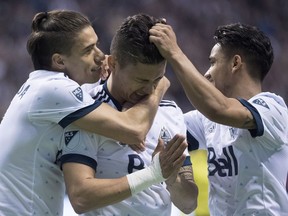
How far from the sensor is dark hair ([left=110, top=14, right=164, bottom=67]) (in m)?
4.02

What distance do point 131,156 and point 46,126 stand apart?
414 mm

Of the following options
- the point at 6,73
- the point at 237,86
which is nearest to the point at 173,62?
the point at 237,86

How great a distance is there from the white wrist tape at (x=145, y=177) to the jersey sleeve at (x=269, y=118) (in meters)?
0.64

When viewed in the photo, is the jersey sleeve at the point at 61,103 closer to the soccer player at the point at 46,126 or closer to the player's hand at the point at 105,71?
the soccer player at the point at 46,126

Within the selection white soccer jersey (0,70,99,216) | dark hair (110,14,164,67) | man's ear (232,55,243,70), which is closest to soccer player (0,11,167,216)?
white soccer jersey (0,70,99,216)

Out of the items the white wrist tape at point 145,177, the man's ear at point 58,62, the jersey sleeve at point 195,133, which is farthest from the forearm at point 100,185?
the jersey sleeve at point 195,133

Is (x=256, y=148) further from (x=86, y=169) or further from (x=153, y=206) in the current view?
(x=86, y=169)

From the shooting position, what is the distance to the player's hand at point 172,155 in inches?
153

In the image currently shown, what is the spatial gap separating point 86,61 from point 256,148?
94cm

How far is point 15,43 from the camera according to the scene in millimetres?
10258

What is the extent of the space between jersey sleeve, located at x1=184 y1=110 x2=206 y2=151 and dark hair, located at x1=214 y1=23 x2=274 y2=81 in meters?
0.39

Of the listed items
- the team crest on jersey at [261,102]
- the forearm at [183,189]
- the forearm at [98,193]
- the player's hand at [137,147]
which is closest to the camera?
the forearm at [98,193]

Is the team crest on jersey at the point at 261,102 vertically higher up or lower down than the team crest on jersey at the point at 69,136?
higher up

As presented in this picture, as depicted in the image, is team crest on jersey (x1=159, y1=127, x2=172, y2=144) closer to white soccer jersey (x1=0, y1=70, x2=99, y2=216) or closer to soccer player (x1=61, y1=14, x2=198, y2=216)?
soccer player (x1=61, y1=14, x2=198, y2=216)
